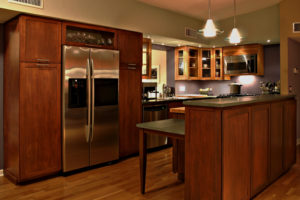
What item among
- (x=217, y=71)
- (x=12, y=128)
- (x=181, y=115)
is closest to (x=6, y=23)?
(x=12, y=128)

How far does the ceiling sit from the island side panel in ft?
9.89

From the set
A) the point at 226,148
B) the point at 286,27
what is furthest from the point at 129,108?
the point at 286,27

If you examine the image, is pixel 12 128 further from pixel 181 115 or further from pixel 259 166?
pixel 259 166

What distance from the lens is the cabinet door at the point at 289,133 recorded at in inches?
140

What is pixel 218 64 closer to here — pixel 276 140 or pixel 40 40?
pixel 276 140

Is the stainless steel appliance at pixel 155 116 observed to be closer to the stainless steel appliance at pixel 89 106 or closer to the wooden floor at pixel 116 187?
the stainless steel appliance at pixel 89 106

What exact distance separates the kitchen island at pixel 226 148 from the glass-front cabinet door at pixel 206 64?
149 inches

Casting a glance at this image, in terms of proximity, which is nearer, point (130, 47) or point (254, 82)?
point (130, 47)

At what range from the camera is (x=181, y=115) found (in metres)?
3.33

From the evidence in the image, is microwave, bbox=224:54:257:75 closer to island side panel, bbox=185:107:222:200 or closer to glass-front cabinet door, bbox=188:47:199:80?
glass-front cabinet door, bbox=188:47:199:80

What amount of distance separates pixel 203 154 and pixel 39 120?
7.27 ft

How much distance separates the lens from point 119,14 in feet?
13.4

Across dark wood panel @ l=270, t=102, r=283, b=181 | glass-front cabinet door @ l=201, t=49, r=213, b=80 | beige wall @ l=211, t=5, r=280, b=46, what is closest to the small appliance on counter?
glass-front cabinet door @ l=201, t=49, r=213, b=80

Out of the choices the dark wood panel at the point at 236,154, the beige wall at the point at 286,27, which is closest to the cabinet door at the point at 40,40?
the dark wood panel at the point at 236,154
